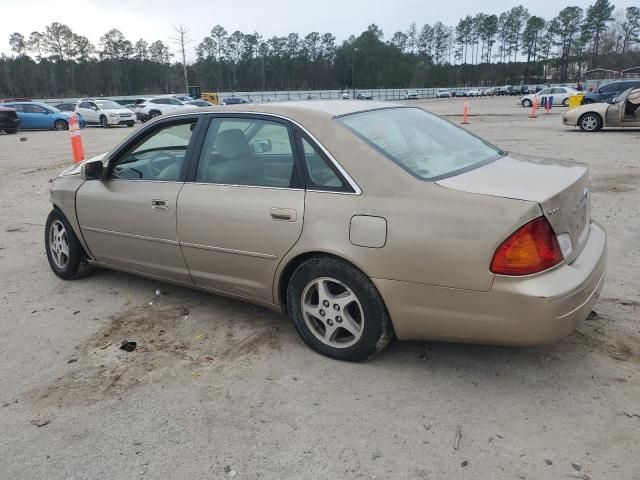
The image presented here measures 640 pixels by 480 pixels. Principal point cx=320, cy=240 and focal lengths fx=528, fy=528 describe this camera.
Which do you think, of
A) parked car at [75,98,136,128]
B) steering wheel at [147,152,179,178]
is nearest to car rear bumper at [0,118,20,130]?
parked car at [75,98,136,128]

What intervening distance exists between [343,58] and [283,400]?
13623 centimetres

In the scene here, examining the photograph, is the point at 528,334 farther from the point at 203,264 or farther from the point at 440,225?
the point at 203,264

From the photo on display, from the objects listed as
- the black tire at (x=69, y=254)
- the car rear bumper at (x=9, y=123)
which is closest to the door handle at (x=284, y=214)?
the black tire at (x=69, y=254)

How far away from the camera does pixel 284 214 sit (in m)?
3.18

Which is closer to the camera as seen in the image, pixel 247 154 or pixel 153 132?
pixel 247 154

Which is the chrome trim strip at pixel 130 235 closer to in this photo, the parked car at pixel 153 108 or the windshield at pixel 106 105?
the windshield at pixel 106 105

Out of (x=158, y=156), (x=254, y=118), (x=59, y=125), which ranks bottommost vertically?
(x=59, y=125)

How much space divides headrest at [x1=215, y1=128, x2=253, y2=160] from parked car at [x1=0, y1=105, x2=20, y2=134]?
2534 cm

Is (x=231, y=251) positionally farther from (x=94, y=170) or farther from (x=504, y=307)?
(x=504, y=307)

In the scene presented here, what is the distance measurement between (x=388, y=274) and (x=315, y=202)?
24.3 inches

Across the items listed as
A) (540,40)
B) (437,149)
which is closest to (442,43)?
(540,40)

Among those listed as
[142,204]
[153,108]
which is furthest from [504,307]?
[153,108]

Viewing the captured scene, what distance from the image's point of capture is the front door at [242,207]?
10.6 ft

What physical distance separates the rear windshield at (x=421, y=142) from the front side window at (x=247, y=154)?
1.47 ft
